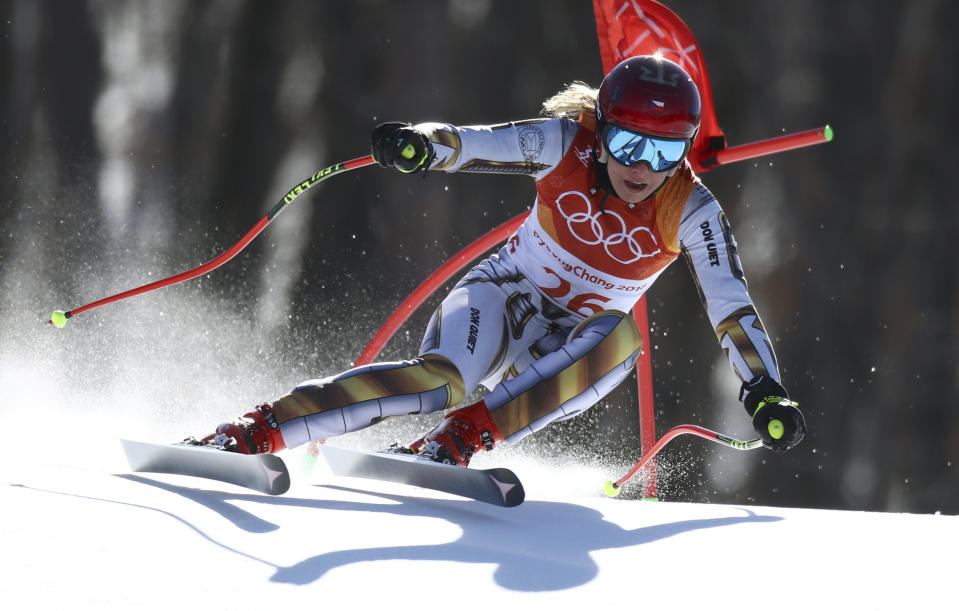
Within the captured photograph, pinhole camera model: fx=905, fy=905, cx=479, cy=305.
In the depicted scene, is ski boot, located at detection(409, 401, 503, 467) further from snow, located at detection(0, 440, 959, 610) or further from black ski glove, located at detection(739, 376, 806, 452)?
black ski glove, located at detection(739, 376, 806, 452)

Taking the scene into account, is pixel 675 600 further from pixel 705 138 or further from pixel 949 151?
pixel 949 151

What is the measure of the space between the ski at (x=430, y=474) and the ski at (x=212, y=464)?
29cm

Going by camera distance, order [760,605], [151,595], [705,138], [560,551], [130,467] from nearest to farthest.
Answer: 1. [151,595]
2. [760,605]
3. [560,551]
4. [130,467]
5. [705,138]

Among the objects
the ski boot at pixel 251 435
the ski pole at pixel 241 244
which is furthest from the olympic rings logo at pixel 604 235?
the ski boot at pixel 251 435

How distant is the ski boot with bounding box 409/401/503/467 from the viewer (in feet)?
6.83

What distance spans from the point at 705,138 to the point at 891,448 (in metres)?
4.20

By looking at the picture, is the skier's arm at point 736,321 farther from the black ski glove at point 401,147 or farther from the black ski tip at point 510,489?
the black ski glove at point 401,147

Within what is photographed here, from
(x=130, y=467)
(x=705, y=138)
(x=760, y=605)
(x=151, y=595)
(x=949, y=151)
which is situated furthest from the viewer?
(x=949, y=151)

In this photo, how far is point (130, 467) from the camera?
2.14 m

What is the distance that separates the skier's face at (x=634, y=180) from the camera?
7.46 feet

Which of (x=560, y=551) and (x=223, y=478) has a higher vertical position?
(x=223, y=478)

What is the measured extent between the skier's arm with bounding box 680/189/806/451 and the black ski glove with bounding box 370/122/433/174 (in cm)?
74

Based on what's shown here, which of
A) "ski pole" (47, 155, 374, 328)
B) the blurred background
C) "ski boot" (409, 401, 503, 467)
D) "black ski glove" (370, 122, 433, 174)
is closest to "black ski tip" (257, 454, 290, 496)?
"ski boot" (409, 401, 503, 467)

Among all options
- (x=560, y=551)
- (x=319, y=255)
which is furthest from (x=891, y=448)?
(x=560, y=551)
